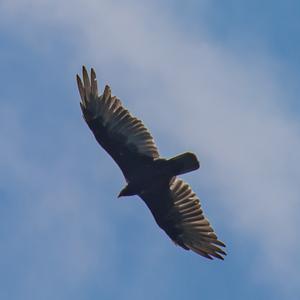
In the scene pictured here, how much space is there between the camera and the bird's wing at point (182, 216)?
25859 mm

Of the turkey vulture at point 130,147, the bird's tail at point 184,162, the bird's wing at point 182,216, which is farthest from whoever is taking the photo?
the bird's wing at point 182,216

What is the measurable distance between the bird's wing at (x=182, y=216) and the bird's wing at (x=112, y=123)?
1090 millimetres

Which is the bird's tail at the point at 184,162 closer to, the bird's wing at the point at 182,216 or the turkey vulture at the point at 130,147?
the turkey vulture at the point at 130,147

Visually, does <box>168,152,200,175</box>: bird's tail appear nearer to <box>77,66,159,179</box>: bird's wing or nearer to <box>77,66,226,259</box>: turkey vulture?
<box>77,66,226,259</box>: turkey vulture

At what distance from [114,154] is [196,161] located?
5.43ft

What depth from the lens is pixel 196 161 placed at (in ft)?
81.0

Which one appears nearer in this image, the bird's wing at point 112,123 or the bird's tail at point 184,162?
the bird's tail at point 184,162

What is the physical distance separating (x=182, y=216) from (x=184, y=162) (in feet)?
5.78

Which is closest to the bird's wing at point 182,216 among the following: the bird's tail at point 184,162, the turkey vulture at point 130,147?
the turkey vulture at point 130,147

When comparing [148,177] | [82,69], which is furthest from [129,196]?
[82,69]

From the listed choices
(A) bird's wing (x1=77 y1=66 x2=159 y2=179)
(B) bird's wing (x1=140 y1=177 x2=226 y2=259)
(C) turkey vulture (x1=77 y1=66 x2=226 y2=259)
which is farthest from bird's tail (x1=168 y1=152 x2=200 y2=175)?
(B) bird's wing (x1=140 y1=177 x2=226 y2=259)

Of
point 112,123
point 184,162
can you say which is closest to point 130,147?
point 112,123

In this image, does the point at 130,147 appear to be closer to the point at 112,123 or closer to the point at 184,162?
the point at 112,123

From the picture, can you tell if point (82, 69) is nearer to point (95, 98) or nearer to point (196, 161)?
point (95, 98)
